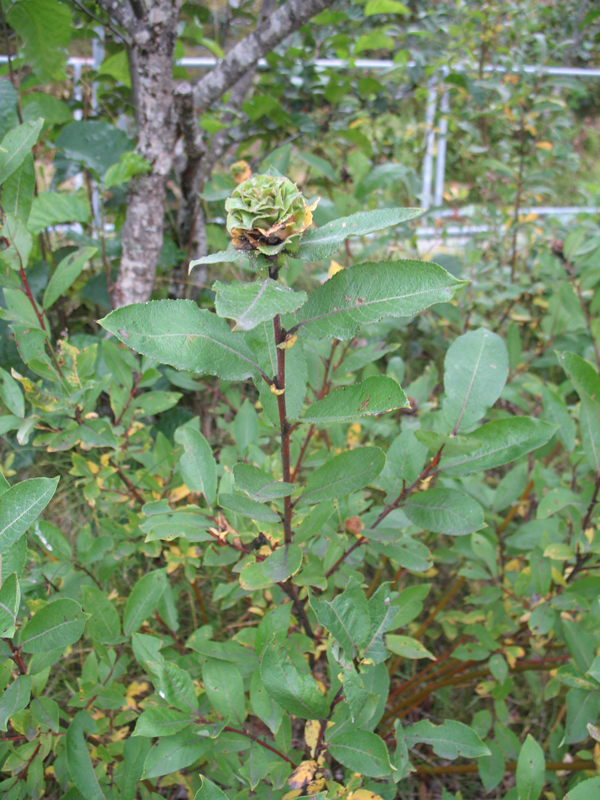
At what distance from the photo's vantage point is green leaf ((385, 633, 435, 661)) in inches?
38.7

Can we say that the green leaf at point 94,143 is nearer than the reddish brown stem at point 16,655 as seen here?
No

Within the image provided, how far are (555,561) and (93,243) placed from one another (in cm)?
161

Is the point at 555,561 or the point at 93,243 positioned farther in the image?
the point at 93,243

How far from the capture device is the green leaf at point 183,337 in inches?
23.8

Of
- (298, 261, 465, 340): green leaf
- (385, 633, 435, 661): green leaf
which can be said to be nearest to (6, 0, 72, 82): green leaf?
(298, 261, 465, 340): green leaf

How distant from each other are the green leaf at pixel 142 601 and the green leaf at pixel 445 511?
45 centimetres

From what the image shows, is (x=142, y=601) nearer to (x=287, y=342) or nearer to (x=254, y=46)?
(x=287, y=342)

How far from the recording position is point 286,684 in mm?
719

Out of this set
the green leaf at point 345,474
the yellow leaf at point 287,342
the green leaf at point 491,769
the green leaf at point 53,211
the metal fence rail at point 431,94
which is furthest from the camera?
the metal fence rail at point 431,94

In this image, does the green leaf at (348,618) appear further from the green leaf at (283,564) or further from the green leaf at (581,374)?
the green leaf at (581,374)

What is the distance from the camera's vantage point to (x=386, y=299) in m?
→ 0.61

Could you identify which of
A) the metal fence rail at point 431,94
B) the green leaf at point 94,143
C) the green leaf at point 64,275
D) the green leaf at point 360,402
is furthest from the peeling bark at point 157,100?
the green leaf at point 360,402

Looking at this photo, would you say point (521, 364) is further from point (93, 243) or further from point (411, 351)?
point (93, 243)

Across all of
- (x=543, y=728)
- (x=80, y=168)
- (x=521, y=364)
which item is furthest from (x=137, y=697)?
(x=80, y=168)
